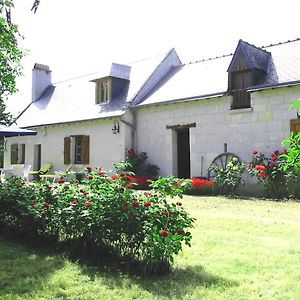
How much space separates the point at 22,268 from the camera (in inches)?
169

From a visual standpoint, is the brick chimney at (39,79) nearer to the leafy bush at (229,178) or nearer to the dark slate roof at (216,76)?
the dark slate roof at (216,76)

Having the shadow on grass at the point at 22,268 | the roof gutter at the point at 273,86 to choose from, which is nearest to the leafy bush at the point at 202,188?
the roof gutter at the point at 273,86

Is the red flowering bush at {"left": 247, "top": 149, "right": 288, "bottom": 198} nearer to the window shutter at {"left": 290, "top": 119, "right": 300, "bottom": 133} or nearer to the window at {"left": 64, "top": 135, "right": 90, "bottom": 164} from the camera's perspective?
the window shutter at {"left": 290, "top": 119, "right": 300, "bottom": 133}

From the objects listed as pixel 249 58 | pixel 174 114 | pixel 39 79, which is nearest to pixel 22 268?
pixel 249 58

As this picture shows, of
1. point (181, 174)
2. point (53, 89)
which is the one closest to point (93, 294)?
point (181, 174)

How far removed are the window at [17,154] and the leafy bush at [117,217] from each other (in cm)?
1775

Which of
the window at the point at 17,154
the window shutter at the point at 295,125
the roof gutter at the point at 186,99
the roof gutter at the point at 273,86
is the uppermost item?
the roof gutter at the point at 273,86

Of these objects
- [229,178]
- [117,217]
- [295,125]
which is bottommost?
[117,217]

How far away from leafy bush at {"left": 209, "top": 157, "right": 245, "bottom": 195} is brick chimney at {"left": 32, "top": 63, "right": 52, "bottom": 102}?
→ 14.7 m

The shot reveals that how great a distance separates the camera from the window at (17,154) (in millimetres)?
22328

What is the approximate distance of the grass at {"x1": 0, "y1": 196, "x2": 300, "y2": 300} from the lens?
3.61 meters

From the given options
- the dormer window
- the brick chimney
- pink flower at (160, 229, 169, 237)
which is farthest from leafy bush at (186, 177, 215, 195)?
the brick chimney

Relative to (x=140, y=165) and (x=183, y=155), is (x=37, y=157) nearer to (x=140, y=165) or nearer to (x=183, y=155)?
(x=140, y=165)

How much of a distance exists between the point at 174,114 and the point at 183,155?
71.2 inches
